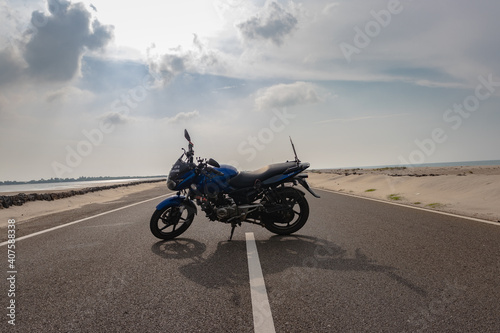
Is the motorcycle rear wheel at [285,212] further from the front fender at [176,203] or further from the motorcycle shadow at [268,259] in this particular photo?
the front fender at [176,203]

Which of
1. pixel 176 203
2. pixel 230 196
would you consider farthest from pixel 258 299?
pixel 176 203

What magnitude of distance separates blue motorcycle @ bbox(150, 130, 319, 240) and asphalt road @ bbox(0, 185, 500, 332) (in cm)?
39

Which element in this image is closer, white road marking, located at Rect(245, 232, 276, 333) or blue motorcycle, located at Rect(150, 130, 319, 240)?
white road marking, located at Rect(245, 232, 276, 333)

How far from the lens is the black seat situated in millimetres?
6348

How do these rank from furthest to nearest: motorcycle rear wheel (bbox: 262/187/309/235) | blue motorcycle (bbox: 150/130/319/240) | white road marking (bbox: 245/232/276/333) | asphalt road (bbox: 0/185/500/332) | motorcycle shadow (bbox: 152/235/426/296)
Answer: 1. motorcycle rear wheel (bbox: 262/187/309/235)
2. blue motorcycle (bbox: 150/130/319/240)
3. motorcycle shadow (bbox: 152/235/426/296)
4. asphalt road (bbox: 0/185/500/332)
5. white road marking (bbox: 245/232/276/333)

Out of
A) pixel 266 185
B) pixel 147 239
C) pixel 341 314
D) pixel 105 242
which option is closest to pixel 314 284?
pixel 341 314

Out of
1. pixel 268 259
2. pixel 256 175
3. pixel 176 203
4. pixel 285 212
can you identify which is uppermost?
pixel 256 175

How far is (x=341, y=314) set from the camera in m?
2.88

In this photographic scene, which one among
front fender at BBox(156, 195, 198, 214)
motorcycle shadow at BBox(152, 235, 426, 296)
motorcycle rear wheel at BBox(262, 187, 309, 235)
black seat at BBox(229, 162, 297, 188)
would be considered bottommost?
motorcycle shadow at BBox(152, 235, 426, 296)

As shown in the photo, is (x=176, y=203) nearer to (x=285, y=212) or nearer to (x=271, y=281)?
(x=285, y=212)

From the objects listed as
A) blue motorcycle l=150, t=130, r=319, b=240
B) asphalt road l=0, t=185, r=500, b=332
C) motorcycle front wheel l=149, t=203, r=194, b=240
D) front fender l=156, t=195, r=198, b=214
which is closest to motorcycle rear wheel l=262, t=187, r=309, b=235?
blue motorcycle l=150, t=130, r=319, b=240

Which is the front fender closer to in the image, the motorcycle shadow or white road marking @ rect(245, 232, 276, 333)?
the motorcycle shadow

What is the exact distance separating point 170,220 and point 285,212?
7.47 feet

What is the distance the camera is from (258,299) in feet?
10.7
